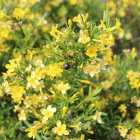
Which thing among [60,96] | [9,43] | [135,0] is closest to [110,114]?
[60,96]

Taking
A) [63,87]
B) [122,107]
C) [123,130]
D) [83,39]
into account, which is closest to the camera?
[83,39]

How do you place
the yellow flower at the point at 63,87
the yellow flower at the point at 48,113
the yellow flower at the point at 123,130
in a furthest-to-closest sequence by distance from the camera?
1. the yellow flower at the point at 123,130
2. the yellow flower at the point at 63,87
3. the yellow flower at the point at 48,113

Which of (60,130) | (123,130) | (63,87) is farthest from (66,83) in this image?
(123,130)

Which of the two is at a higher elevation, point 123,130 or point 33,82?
point 33,82

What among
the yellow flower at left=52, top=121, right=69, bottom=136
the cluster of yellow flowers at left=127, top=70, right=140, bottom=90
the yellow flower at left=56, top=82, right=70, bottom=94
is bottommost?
the yellow flower at left=52, top=121, right=69, bottom=136

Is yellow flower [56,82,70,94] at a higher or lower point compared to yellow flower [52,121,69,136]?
higher

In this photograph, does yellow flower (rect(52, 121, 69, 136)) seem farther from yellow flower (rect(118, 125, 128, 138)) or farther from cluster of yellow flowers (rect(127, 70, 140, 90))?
cluster of yellow flowers (rect(127, 70, 140, 90))

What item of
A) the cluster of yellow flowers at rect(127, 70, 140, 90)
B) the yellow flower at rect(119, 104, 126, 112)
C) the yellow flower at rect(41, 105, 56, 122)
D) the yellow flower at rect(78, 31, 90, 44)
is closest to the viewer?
the yellow flower at rect(78, 31, 90, 44)

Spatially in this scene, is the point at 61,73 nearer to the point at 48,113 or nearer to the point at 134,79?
the point at 48,113

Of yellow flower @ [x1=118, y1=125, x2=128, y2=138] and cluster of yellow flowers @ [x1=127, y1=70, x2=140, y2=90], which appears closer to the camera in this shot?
yellow flower @ [x1=118, y1=125, x2=128, y2=138]

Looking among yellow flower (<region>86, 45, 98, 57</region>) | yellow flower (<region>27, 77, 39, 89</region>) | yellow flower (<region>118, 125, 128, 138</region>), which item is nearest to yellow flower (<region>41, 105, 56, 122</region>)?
yellow flower (<region>27, 77, 39, 89</region>)

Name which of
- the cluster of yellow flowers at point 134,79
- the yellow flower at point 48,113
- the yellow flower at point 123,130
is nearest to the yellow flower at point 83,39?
the yellow flower at point 48,113

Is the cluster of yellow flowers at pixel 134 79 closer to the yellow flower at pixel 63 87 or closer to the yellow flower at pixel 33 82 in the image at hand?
the yellow flower at pixel 63 87
